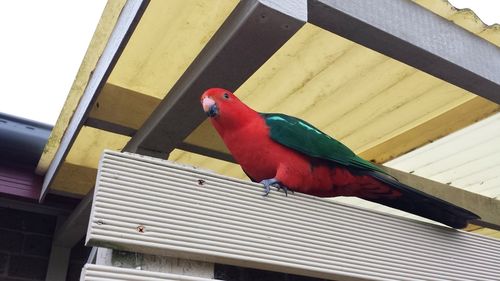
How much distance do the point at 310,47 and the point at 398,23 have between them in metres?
0.52

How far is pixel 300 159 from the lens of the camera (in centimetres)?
151

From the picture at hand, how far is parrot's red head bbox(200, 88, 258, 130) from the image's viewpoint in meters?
1.45

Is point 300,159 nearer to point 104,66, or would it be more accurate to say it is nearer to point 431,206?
point 431,206

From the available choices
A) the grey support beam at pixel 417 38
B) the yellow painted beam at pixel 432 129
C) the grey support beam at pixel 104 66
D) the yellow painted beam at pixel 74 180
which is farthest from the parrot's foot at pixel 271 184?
the yellow painted beam at pixel 74 180

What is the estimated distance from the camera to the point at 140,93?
210cm

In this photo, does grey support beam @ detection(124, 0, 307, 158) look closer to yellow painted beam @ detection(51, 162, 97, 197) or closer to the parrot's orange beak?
the parrot's orange beak

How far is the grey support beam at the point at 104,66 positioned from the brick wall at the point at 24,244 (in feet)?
2.54

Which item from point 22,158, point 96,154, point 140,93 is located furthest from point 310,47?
point 22,158

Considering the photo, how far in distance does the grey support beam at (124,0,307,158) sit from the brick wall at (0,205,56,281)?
1.57 meters

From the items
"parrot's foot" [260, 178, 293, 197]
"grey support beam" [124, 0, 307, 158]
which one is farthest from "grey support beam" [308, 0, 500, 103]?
"parrot's foot" [260, 178, 293, 197]

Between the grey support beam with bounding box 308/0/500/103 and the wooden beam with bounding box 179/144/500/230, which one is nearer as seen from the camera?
the grey support beam with bounding box 308/0/500/103

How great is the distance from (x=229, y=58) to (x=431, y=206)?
768mm

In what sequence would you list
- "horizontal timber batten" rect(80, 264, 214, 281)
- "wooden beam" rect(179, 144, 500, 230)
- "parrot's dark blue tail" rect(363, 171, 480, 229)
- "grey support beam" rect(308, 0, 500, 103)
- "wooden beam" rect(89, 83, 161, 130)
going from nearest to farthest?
"horizontal timber batten" rect(80, 264, 214, 281)
"grey support beam" rect(308, 0, 500, 103)
"parrot's dark blue tail" rect(363, 171, 480, 229)
"wooden beam" rect(89, 83, 161, 130)
"wooden beam" rect(179, 144, 500, 230)

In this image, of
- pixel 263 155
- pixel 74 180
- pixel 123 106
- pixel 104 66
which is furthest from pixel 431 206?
pixel 74 180
